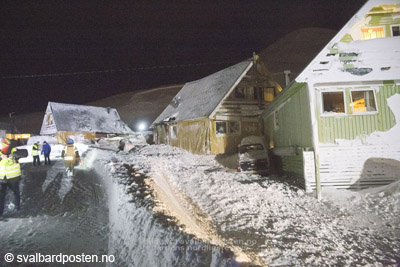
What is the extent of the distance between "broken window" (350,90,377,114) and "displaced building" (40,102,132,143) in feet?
118

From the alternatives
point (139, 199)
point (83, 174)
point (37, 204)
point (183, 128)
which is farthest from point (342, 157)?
point (183, 128)

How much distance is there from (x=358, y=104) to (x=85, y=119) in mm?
38883

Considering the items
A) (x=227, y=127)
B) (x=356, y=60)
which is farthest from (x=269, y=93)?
(x=356, y=60)

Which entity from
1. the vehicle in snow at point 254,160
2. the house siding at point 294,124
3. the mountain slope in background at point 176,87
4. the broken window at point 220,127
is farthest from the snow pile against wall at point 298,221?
the mountain slope in background at point 176,87

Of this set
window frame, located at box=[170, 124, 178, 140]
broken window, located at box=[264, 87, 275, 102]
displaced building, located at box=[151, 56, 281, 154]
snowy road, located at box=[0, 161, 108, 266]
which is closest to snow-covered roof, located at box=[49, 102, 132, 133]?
window frame, located at box=[170, 124, 178, 140]

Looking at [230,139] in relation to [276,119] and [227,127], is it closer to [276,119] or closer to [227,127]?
[227,127]

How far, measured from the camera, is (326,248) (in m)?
4.74

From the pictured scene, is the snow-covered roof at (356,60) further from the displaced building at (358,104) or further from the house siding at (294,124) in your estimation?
the house siding at (294,124)

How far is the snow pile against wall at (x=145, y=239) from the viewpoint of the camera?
3.73 m

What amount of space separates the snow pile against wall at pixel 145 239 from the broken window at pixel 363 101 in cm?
778

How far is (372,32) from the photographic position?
891cm

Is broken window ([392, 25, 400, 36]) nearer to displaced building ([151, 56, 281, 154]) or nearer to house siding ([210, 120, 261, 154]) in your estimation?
displaced building ([151, 56, 281, 154])

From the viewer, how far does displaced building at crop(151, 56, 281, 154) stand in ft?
61.3

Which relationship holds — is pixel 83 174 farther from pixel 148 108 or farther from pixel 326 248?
→ pixel 148 108
